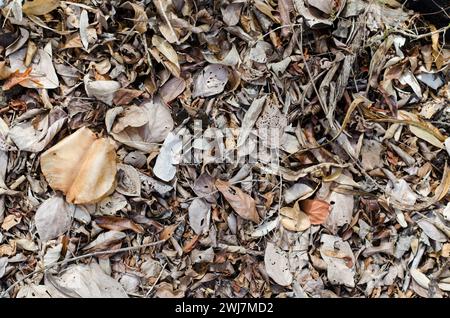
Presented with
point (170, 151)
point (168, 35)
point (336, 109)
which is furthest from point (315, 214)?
point (168, 35)

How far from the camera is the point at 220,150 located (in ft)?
4.66

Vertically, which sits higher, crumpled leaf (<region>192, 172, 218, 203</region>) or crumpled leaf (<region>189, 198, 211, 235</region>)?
crumpled leaf (<region>192, 172, 218, 203</region>)

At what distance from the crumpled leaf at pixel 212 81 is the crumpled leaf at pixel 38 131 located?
1.27 feet

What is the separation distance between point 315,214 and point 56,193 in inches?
29.1

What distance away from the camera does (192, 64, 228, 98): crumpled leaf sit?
4.68ft

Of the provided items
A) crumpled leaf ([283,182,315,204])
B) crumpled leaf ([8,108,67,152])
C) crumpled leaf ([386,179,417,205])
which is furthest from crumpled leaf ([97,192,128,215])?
crumpled leaf ([386,179,417,205])

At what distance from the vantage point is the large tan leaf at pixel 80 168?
1.36 meters

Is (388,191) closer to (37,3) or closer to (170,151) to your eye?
(170,151)

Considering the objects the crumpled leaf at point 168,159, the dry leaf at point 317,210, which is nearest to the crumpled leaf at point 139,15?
the crumpled leaf at point 168,159

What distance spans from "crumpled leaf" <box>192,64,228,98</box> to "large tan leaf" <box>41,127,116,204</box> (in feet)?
0.98

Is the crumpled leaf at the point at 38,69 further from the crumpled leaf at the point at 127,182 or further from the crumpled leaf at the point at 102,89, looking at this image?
the crumpled leaf at the point at 127,182

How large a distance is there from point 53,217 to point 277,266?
64cm

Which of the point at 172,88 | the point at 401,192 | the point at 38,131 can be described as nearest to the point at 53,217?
the point at 38,131

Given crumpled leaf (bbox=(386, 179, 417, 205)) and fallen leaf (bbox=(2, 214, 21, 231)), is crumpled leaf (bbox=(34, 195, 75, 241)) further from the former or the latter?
crumpled leaf (bbox=(386, 179, 417, 205))
